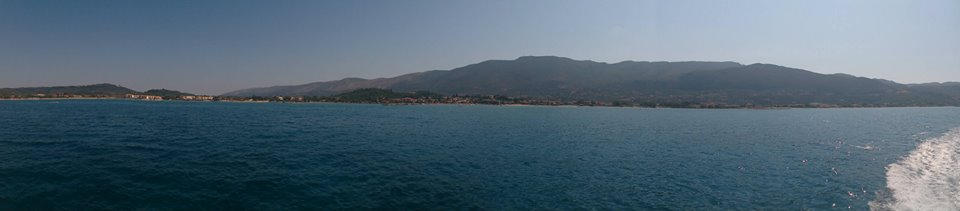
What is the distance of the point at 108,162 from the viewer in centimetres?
3834

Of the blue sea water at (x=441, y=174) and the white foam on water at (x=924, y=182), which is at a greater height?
the blue sea water at (x=441, y=174)

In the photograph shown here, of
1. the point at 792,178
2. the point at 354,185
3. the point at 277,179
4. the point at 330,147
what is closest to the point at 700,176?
the point at 792,178

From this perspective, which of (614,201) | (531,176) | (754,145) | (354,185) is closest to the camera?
(614,201)

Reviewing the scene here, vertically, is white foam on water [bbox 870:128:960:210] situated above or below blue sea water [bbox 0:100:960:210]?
below

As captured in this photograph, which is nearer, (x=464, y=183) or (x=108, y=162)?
(x=464, y=183)

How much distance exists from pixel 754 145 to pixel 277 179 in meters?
66.8

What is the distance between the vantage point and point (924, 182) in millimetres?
38031

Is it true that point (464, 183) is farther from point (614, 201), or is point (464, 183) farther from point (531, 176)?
point (614, 201)

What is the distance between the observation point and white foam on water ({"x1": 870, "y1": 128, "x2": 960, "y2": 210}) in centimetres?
3031

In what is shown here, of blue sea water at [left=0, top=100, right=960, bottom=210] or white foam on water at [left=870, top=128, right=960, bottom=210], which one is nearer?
blue sea water at [left=0, top=100, right=960, bottom=210]

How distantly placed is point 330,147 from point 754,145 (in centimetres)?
6251

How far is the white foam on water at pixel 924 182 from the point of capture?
3031cm

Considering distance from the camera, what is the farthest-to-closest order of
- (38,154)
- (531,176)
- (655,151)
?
(655,151) → (38,154) → (531,176)

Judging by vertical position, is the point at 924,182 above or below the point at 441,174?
below
